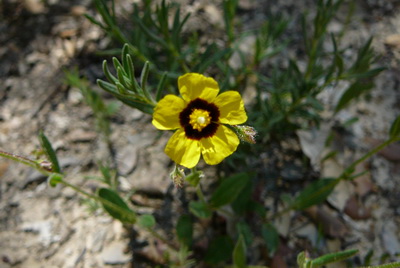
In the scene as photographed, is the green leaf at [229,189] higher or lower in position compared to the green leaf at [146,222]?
higher

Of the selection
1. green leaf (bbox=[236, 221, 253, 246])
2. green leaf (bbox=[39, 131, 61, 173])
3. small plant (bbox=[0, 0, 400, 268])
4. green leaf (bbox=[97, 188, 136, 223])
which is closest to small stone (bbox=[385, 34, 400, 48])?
small plant (bbox=[0, 0, 400, 268])

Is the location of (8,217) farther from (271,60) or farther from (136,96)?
(271,60)

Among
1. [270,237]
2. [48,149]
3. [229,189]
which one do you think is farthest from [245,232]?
[48,149]

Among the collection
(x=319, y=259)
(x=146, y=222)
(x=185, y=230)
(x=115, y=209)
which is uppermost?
(x=319, y=259)

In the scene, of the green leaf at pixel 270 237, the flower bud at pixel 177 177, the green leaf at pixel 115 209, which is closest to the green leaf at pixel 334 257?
the green leaf at pixel 270 237

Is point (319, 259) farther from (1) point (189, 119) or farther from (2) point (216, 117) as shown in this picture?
(1) point (189, 119)

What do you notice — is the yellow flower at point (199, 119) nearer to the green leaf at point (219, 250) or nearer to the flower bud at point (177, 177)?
the flower bud at point (177, 177)
